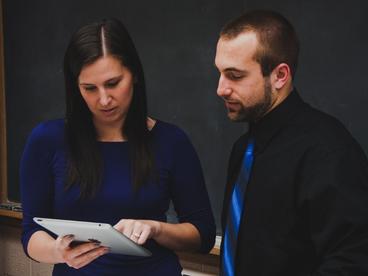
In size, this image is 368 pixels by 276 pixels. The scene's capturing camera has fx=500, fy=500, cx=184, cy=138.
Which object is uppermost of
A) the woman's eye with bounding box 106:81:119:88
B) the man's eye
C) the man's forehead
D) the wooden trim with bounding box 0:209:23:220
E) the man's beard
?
the man's forehead

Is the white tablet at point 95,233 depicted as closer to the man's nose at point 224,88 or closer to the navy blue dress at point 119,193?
the navy blue dress at point 119,193

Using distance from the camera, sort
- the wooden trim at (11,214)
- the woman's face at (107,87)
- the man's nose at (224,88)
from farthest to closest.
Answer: the wooden trim at (11,214) → the woman's face at (107,87) → the man's nose at (224,88)

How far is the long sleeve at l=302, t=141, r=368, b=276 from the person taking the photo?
98 centimetres

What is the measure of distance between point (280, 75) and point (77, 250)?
67 centimetres

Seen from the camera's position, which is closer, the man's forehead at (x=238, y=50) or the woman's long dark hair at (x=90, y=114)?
the man's forehead at (x=238, y=50)

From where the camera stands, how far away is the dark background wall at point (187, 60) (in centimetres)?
185

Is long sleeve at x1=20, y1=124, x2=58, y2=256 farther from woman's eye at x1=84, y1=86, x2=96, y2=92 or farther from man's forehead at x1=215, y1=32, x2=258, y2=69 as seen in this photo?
man's forehead at x1=215, y1=32, x2=258, y2=69

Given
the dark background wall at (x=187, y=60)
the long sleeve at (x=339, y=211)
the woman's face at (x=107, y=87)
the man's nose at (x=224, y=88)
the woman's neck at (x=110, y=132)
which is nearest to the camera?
the long sleeve at (x=339, y=211)

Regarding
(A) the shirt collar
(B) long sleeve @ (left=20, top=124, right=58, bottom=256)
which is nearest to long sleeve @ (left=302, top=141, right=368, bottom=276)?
(A) the shirt collar

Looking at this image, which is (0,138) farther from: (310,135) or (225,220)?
(310,135)

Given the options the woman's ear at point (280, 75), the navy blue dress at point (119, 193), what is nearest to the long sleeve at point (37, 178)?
the navy blue dress at point (119, 193)

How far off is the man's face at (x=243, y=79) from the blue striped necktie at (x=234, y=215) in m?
0.10

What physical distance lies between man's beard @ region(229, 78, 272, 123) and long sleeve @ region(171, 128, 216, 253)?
28 centimetres

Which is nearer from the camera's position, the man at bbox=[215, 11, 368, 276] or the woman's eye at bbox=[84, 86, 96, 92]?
the man at bbox=[215, 11, 368, 276]
